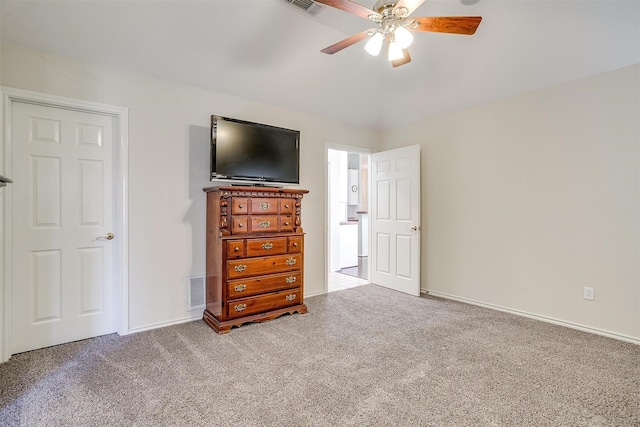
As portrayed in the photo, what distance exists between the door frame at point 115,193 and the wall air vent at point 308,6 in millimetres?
1817

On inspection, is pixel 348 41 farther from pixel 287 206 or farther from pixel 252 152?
pixel 287 206

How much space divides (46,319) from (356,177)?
6548 mm

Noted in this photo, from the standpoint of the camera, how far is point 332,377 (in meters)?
2.12

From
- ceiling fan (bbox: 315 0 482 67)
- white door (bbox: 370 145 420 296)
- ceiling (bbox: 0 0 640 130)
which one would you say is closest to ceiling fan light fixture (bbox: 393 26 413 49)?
ceiling fan (bbox: 315 0 482 67)

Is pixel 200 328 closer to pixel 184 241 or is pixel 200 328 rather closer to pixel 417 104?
pixel 184 241

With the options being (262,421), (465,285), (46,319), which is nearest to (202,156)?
(46,319)

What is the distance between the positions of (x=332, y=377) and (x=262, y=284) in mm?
1293

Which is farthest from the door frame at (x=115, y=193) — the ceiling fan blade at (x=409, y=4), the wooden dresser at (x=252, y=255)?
the ceiling fan blade at (x=409, y=4)

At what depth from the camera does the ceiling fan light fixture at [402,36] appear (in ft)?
6.44

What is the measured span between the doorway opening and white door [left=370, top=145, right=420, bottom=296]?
45 centimetres

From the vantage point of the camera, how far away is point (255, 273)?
10.1 feet

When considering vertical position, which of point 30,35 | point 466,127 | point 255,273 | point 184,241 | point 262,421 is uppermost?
point 30,35

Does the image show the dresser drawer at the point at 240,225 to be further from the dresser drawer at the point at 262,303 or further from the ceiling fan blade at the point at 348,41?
the ceiling fan blade at the point at 348,41

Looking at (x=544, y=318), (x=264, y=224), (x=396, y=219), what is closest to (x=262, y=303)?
(x=264, y=224)
